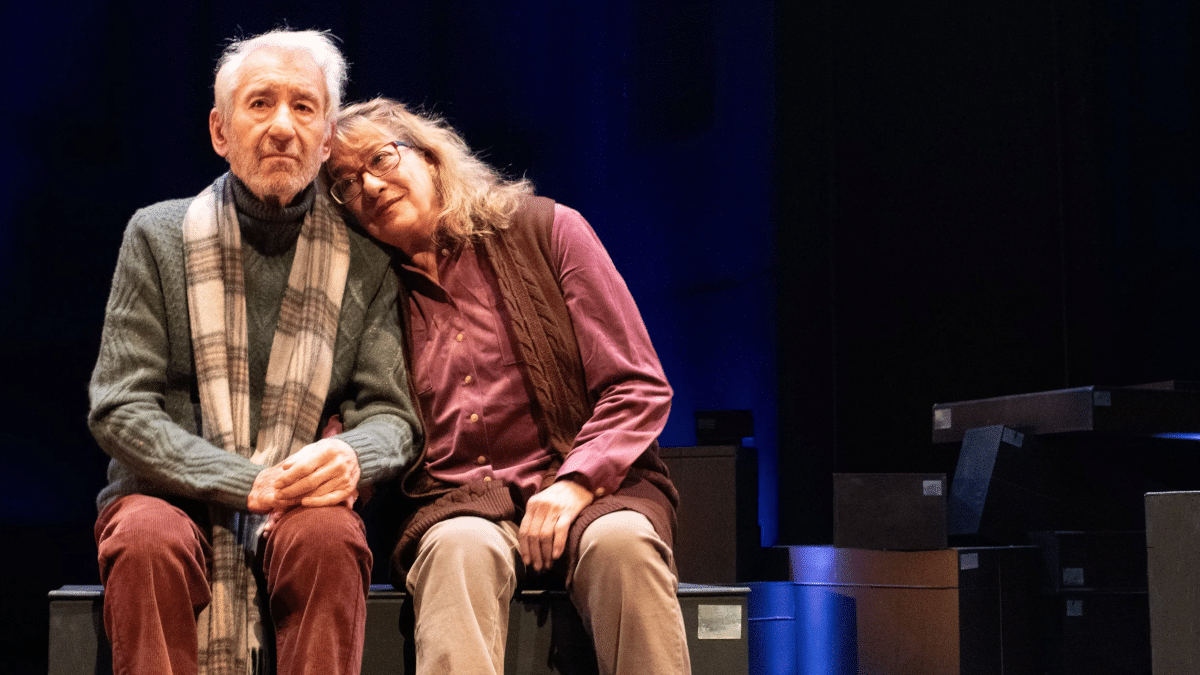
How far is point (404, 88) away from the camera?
4875 millimetres

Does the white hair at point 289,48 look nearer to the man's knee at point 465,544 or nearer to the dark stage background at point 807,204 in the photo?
the man's knee at point 465,544

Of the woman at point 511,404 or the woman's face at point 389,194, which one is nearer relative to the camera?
the woman at point 511,404

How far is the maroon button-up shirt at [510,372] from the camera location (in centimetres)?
208

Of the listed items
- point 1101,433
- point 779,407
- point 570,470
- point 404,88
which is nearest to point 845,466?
point 779,407

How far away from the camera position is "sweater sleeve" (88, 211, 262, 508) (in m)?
1.88

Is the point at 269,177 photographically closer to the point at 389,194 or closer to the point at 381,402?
the point at 389,194

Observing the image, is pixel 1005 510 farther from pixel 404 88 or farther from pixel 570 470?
pixel 404 88

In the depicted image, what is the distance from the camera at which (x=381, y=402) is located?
6.98 feet

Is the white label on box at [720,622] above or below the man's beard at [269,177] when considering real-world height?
below

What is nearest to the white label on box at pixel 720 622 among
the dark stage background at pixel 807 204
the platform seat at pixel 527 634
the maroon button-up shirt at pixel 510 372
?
the platform seat at pixel 527 634

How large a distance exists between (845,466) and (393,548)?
2541mm

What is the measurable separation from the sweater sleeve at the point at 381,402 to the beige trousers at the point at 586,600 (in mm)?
171

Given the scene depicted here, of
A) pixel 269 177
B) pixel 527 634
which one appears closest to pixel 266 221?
pixel 269 177

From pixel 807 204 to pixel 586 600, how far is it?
276cm
